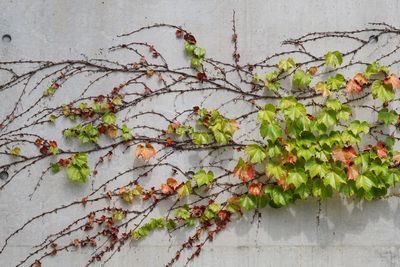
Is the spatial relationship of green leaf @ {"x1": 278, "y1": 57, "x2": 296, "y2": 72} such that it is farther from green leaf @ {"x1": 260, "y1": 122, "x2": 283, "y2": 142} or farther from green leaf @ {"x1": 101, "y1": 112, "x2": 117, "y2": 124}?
green leaf @ {"x1": 101, "y1": 112, "x2": 117, "y2": 124}

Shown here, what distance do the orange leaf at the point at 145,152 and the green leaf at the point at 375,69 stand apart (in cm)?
125

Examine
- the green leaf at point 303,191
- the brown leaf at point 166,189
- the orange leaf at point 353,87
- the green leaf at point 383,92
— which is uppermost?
the orange leaf at point 353,87

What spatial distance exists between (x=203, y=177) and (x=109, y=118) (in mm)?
621

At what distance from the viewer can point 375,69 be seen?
2.98 meters

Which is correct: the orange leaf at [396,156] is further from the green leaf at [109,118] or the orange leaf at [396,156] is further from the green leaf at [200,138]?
the green leaf at [109,118]

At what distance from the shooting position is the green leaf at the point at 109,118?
307 centimetres

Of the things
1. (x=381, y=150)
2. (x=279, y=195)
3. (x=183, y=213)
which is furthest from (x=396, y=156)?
(x=183, y=213)

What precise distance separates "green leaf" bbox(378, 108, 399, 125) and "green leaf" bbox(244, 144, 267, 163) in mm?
677

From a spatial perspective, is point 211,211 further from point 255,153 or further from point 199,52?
point 199,52

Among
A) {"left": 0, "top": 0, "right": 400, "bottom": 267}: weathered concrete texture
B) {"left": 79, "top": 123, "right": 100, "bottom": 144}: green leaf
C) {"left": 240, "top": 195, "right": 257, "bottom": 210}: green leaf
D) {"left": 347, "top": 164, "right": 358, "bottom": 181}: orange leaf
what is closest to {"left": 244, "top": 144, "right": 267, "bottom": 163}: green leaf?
{"left": 240, "top": 195, "right": 257, "bottom": 210}: green leaf

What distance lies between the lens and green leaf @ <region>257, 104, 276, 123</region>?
2.86m

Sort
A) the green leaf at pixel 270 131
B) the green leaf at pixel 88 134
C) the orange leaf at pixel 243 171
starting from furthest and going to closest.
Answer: the green leaf at pixel 88 134, the orange leaf at pixel 243 171, the green leaf at pixel 270 131

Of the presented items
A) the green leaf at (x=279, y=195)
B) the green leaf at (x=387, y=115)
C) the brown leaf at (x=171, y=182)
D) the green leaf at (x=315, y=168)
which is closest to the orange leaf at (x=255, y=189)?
the green leaf at (x=279, y=195)

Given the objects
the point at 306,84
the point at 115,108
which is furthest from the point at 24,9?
the point at 306,84
